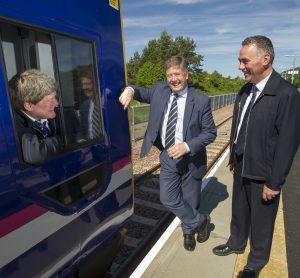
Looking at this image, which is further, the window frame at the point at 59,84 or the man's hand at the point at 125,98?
the man's hand at the point at 125,98

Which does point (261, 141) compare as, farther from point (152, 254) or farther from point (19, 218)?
point (19, 218)

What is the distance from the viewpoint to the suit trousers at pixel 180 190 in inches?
143

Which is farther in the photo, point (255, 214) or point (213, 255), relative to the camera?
point (213, 255)

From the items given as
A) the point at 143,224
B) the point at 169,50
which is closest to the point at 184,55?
the point at 169,50

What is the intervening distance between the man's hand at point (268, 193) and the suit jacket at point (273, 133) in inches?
1.7

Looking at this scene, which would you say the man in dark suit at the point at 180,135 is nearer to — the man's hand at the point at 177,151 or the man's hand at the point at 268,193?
the man's hand at the point at 177,151

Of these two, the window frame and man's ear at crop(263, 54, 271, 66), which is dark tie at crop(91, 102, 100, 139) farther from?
man's ear at crop(263, 54, 271, 66)

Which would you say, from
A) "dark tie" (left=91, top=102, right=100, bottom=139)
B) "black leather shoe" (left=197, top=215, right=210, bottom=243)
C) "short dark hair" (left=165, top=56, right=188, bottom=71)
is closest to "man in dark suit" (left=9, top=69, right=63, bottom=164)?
"dark tie" (left=91, top=102, right=100, bottom=139)

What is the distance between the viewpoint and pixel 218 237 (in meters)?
4.12

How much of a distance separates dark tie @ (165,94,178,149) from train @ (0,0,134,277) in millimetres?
590

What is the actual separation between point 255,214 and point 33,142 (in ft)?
7.59

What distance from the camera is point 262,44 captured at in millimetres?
2787

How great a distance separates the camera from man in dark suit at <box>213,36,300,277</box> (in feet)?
8.99

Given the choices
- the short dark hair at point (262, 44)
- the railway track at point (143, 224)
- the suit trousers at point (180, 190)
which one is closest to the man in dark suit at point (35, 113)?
the suit trousers at point (180, 190)
